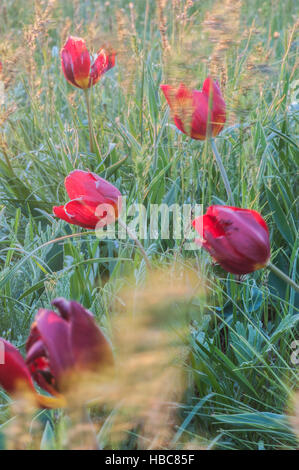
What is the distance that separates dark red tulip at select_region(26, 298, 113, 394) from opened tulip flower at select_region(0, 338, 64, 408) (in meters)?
0.02

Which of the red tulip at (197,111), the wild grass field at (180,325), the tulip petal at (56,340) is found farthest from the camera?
the red tulip at (197,111)

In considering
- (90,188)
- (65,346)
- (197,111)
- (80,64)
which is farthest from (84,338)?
(80,64)

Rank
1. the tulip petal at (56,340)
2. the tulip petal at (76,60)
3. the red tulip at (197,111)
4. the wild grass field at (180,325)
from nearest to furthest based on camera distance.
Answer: the tulip petal at (56,340) < the wild grass field at (180,325) < the red tulip at (197,111) < the tulip petal at (76,60)

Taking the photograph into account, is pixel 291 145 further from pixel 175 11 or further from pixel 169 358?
pixel 169 358

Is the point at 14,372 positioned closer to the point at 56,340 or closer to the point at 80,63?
the point at 56,340

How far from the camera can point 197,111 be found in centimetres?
80

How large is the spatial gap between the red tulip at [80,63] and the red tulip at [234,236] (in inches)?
25.4

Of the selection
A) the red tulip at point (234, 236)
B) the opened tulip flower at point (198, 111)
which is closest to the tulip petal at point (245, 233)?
the red tulip at point (234, 236)

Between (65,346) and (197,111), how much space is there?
0.47m

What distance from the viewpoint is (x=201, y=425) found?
2.31ft

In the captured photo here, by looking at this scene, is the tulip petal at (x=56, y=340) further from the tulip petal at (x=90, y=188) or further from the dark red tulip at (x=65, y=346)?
the tulip petal at (x=90, y=188)

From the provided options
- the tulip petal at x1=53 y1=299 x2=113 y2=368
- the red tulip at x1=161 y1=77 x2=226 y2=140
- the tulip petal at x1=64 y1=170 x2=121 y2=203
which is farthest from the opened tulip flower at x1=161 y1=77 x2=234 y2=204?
the tulip petal at x1=53 y1=299 x2=113 y2=368

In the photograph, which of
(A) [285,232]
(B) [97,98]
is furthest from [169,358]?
(B) [97,98]

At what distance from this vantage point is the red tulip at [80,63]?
44.6 inches
